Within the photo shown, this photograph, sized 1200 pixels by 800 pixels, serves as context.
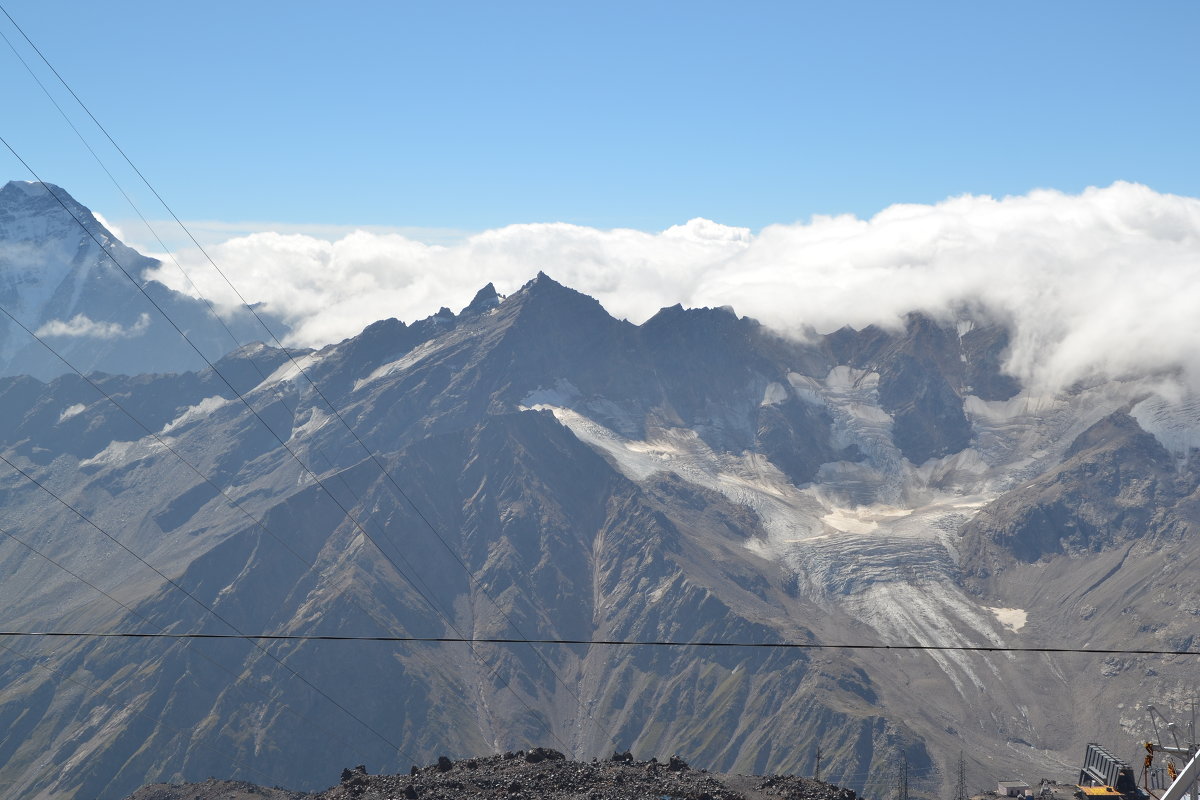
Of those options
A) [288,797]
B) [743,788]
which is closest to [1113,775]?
[743,788]

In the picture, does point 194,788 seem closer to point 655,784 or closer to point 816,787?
point 655,784

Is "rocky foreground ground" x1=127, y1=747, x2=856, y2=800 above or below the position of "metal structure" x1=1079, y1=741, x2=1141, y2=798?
below

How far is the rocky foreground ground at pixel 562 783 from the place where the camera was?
75.8 m

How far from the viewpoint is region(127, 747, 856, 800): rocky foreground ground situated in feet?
249

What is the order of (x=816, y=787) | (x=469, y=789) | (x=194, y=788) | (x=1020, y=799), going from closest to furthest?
(x=469, y=789), (x=816, y=787), (x=1020, y=799), (x=194, y=788)

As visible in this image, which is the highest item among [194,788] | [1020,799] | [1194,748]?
[1194,748]

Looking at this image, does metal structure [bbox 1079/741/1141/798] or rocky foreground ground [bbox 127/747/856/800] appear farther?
metal structure [bbox 1079/741/1141/798]

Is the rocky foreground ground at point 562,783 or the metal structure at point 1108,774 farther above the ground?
the metal structure at point 1108,774

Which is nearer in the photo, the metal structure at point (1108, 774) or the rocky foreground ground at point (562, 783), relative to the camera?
the rocky foreground ground at point (562, 783)

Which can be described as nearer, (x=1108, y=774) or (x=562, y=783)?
(x=562, y=783)

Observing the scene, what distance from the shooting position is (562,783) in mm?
78250

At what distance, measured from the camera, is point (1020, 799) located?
310 ft

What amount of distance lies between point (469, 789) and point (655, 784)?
12.1m

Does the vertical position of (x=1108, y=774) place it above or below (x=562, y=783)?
above
